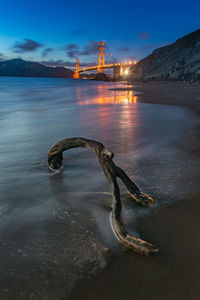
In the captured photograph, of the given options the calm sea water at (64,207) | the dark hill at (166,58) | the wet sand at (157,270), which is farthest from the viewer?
the dark hill at (166,58)

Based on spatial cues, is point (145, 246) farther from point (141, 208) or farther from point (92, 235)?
point (141, 208)

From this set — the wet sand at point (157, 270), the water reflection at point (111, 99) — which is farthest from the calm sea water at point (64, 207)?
the water reflection at point (111, 99)

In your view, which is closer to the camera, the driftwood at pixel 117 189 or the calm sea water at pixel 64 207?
the calm sea water at pixel 64 207

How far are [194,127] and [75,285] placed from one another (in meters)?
5.13

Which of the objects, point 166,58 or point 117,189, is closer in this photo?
point 117,189

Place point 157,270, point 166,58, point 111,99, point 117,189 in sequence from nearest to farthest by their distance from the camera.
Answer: point 157,270 < point 117,189 < point 111,99 < point 166,58

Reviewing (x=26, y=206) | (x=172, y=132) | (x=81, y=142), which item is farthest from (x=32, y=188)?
(x=172, y=132)

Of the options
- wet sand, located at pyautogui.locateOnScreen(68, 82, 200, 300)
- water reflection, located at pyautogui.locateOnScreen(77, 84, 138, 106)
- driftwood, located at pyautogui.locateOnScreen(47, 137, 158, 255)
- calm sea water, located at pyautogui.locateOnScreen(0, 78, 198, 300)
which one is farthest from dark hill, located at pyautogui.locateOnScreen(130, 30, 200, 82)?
wet sand, located at pyautogui.locateOnScreen(68, 82, 200, 300)

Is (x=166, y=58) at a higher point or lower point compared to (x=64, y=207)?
higher

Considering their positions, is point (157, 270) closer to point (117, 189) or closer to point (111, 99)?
point (117, 189)

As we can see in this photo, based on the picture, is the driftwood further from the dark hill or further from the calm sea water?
the dark hill

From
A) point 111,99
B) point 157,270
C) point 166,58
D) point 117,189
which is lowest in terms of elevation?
Result: point 157,270

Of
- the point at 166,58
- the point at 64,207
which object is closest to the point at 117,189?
the point at 64,207

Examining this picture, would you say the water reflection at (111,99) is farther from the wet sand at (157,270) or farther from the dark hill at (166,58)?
the dark hill at (166,58)
